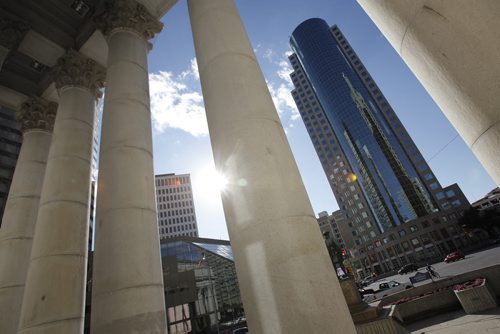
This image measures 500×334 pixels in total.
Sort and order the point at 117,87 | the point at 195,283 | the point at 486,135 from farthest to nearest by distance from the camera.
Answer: the point at 195,283, the point at 117,87, the point at 486,135

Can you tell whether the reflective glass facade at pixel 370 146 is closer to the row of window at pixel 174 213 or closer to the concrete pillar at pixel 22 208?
the row of window at pixel 174 213

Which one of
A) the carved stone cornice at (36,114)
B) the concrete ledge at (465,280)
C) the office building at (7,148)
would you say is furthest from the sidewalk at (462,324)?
the office building at (7,148)

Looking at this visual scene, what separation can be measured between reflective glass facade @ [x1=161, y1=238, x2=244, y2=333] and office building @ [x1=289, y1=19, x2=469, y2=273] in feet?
209

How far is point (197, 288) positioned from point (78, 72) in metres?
32.7

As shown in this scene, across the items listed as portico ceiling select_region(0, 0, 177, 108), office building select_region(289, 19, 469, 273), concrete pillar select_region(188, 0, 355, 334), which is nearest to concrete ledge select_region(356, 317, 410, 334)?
concrete pillar select_region(188, 0, 355, 334)

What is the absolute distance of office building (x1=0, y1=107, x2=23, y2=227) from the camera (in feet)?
184

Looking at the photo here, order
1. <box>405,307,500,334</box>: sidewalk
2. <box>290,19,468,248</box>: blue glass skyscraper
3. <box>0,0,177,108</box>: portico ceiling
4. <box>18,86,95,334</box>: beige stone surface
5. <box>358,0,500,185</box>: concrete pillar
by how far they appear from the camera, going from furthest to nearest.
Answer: <box>290,19,468,248</box>: blue glass skyscraper
<box>0,0,177,108</box>: portico ceiling
<box>405,307,500,334</box>: sidewalk
<box>18,86,95,334</box>: beige stone surface
<box>358,0,500,185</box>: concrete pillar

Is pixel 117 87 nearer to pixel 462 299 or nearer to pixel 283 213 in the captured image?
pixel 283 213

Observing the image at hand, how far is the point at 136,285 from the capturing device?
205 inches

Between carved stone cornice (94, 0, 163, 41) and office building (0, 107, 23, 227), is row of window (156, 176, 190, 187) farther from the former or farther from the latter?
carved stone cornice (94, 0, 163, 41)

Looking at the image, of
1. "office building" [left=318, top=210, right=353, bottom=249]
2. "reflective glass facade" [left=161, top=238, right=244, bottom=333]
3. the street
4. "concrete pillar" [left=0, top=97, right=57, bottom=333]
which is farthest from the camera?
"office building" [left=318, top=210, right=353, bottom=249]

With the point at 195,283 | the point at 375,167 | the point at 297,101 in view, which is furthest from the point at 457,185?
the point at 195,283

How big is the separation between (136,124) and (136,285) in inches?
159

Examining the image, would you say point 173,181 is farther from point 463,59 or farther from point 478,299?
point 463,59
